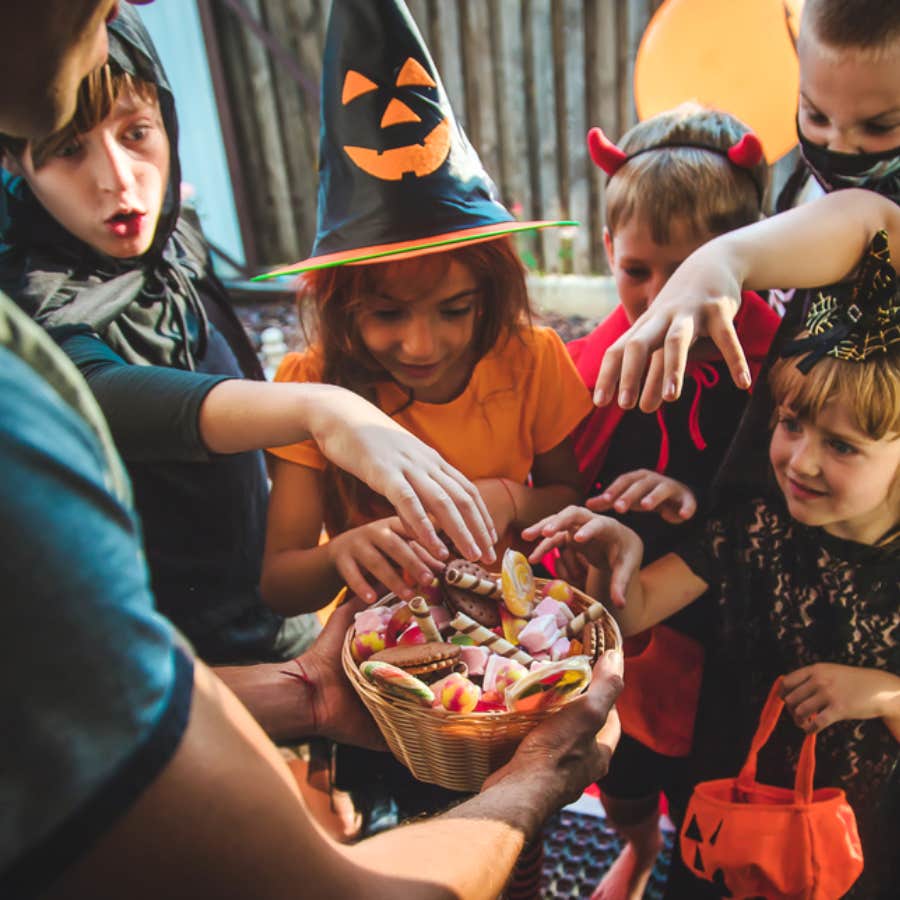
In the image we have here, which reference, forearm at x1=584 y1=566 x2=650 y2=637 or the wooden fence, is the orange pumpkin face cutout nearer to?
forearm at x1=584 y1=566 x2=650 y2=637

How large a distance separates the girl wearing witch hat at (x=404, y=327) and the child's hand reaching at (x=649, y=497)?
0.58 ft

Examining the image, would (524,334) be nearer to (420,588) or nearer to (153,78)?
(420,588)

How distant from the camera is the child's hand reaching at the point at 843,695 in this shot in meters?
1.11

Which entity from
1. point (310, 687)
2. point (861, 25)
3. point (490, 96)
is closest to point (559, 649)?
point (310, 687)

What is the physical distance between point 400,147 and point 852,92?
65 cm

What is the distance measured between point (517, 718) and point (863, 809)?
72cm

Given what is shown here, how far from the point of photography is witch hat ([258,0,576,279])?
1094mm

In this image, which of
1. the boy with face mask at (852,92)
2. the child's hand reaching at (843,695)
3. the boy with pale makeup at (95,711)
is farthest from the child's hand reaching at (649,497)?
the boy with pale makeup at (95,711)

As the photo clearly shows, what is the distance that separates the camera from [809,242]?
0.99m

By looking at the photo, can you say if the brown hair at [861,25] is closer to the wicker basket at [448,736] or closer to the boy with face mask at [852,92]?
the boy with face mask at [852,92]

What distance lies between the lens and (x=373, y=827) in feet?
4.61

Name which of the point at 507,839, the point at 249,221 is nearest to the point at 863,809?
the point at 507,839

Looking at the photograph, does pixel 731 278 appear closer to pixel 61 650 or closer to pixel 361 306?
pixel 361 306

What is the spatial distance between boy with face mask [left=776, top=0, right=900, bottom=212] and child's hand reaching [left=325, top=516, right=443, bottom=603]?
2.80 ft
